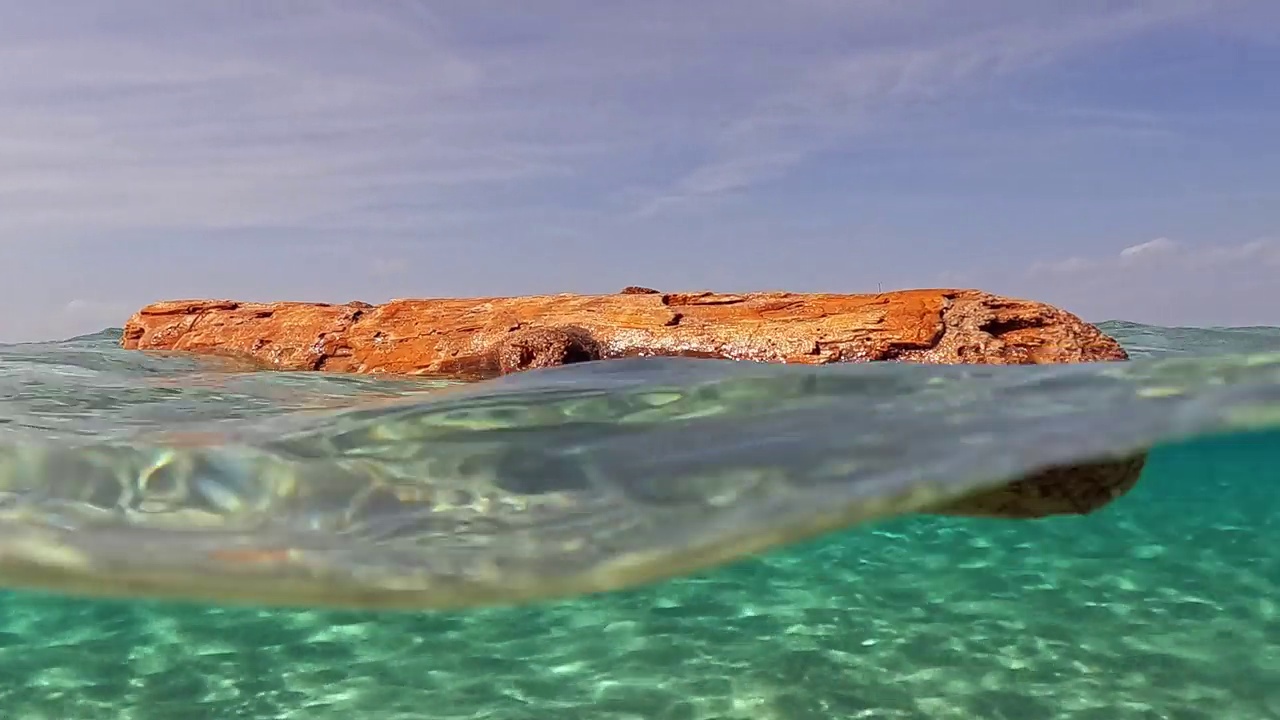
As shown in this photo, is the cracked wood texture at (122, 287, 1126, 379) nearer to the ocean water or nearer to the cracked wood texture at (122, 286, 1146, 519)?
the cracked wood texture at (122, 286, 1146, 519)

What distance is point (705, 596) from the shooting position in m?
9.79

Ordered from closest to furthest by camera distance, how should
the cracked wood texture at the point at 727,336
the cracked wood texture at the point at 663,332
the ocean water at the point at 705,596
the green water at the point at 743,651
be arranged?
1. the ocean water at the point at 705,596
2. the cracked wood texture at the point at 727,336
3. the green water at the point at 743,651
4. the cracked wood texture at the point at 663,332

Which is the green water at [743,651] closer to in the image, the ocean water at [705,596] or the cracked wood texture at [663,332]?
the ocean water at [705,596]

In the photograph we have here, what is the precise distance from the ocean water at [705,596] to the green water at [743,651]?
0.04 meters

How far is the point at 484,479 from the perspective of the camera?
4871 millimetres

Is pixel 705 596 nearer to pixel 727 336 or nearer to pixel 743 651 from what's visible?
pixel 743 651

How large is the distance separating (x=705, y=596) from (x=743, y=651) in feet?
5.84

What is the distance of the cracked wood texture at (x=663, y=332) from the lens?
7.46 metres

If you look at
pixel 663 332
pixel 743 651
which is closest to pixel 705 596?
pixel 743 651

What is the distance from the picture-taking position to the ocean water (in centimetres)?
528

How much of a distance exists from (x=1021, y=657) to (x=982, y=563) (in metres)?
3.75

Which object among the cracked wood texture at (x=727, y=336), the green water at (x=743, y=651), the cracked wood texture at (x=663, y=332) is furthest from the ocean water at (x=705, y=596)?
the cracked wood texture at (x=663, y=332)

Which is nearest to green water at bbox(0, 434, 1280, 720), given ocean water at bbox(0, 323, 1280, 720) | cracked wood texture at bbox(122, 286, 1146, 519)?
ocean water at bbox(0, 323, 1280, 720)

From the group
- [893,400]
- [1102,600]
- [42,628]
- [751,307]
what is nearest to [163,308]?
[42,628]
